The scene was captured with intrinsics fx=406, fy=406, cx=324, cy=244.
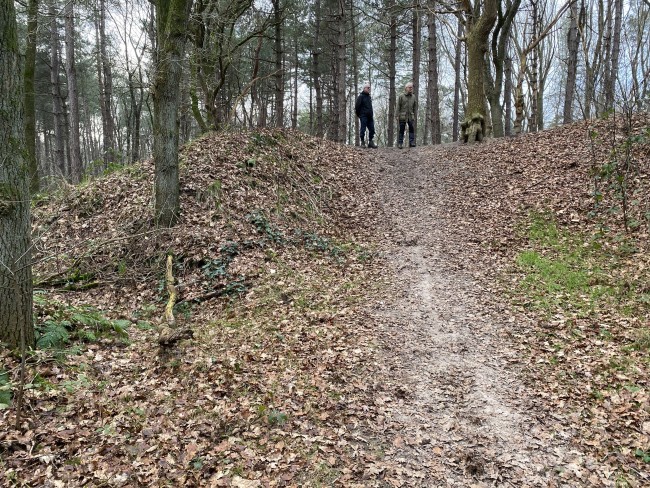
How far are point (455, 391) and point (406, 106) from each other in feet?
41.8

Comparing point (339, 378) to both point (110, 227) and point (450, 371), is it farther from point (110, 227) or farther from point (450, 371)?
point (110, 227)

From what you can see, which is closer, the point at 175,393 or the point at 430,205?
the point at 175,393

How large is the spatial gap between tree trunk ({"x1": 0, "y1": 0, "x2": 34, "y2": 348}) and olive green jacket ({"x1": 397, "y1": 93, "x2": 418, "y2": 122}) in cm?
1298

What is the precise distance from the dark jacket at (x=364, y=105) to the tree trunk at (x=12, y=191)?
40.4 feet

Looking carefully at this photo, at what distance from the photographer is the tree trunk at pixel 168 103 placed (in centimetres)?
765

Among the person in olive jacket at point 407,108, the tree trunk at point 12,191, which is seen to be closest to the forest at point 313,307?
the tree trunk at point 12,191

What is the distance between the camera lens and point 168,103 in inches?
309

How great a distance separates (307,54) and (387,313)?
2133cm

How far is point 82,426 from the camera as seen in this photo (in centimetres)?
388

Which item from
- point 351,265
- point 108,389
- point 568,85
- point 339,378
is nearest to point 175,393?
point 108,389

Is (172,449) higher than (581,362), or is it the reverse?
(581,362)

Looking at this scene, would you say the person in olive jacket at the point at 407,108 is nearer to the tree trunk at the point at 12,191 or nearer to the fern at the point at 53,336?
the tree trunk at the point at 12,191

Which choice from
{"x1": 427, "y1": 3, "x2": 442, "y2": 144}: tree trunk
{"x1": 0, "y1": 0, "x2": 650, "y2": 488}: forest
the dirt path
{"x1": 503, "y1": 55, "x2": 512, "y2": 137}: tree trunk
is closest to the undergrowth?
{"x1": 0, "y1": 0, "x2": 650, "y2": 488}: forest

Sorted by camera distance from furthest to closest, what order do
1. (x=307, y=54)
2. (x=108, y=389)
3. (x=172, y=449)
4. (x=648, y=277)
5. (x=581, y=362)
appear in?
(x=307, y=54), (x=648, y=277), (x=581, y=362), (x=108, y=389), (x=172, y=449)
